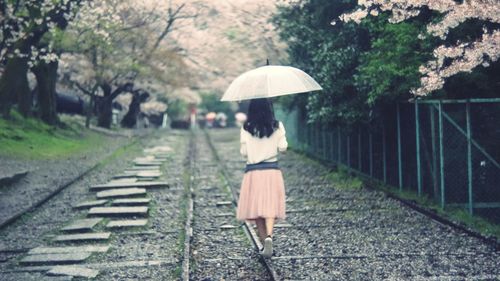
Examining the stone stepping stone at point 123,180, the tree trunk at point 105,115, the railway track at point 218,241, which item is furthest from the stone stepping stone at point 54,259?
the tree trunk at point 105,115

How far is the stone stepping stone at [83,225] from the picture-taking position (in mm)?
9234

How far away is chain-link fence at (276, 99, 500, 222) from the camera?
10656 mm

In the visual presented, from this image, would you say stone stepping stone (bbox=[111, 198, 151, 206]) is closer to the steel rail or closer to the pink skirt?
the steel rail

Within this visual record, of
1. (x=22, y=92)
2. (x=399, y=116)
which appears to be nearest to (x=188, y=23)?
(x=22, y=92)

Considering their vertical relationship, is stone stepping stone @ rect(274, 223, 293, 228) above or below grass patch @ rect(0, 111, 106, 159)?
below

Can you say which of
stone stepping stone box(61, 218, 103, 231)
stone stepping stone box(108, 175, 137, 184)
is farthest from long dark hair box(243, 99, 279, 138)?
stone stepping stone box(108, 175, 137, 184)

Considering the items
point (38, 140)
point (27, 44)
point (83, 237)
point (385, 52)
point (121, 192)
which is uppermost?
point (27, 44)

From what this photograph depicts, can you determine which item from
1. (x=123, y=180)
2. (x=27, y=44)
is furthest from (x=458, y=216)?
(x=27, y=44)

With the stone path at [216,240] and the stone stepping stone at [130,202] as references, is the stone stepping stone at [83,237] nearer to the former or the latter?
the stone path at [216,240]

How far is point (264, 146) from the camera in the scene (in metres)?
7.11

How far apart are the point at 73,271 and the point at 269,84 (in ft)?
9.58

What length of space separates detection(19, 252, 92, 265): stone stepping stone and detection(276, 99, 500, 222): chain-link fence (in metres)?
5.83

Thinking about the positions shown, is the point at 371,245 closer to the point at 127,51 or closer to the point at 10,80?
the point at 10,80

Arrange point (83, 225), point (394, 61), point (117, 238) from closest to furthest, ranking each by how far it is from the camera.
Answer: point (117, 238), point (83, 225), point (394, 61)
